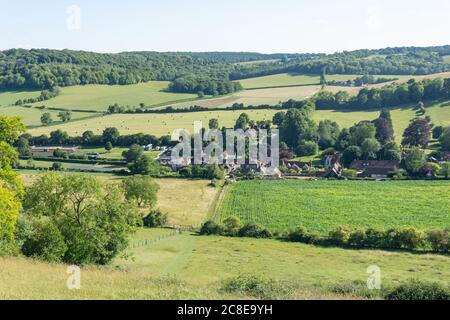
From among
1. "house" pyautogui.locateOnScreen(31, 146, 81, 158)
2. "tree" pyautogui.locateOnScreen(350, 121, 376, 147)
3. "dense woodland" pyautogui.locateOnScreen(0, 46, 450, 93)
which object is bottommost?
"house" pyautogui.locateOnScreen(31, 146, 81, 158)

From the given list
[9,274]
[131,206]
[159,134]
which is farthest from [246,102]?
[9,274]

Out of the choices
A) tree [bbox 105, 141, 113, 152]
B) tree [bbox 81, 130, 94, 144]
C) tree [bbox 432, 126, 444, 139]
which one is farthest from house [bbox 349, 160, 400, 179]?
tree [bbox 81, 130, 94, 144]

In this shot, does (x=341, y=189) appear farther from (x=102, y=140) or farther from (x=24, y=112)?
(x=24, y=112)

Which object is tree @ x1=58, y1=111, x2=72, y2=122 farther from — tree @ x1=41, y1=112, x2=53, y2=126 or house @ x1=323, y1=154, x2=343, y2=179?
house @ x1=323, y1=154, x2=343, y2=179

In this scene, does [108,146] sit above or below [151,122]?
below

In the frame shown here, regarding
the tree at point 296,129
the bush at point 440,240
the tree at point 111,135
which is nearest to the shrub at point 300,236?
the bush at point 440,240

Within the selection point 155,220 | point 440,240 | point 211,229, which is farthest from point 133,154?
point 440,240

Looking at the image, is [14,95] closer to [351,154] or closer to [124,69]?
[124,69]
